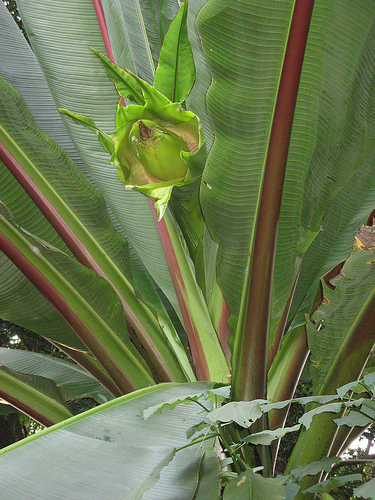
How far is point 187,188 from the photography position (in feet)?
2.51

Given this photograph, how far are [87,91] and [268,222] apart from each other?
0.64 metres

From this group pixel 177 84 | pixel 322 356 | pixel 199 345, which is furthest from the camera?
pixel 199 345

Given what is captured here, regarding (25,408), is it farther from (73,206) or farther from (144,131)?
(144,131)

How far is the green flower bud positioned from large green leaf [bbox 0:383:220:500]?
362mm

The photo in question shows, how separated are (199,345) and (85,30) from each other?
83 cm

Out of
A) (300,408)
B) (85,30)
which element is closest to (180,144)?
(85,30)

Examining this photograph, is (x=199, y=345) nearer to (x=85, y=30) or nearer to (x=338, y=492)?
(x=85, y=30)

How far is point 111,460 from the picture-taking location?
54cm

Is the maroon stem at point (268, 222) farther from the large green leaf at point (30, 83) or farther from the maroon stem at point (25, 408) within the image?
the large green leaf at point (30, 83)

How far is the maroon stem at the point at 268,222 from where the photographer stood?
60 cm

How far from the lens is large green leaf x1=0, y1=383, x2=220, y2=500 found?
1.66 feet

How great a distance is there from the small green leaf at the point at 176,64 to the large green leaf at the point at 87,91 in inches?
15.9

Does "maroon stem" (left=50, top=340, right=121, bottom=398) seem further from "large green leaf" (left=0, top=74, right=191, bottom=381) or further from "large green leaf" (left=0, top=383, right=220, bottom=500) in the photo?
"large green leaf" (left=0, top=383, right=220, bottom=500)

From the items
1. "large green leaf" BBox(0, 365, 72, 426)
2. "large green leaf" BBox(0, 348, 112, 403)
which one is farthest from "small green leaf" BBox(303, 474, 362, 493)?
"large green leaf" BBox(0, 348, 112, 403)
